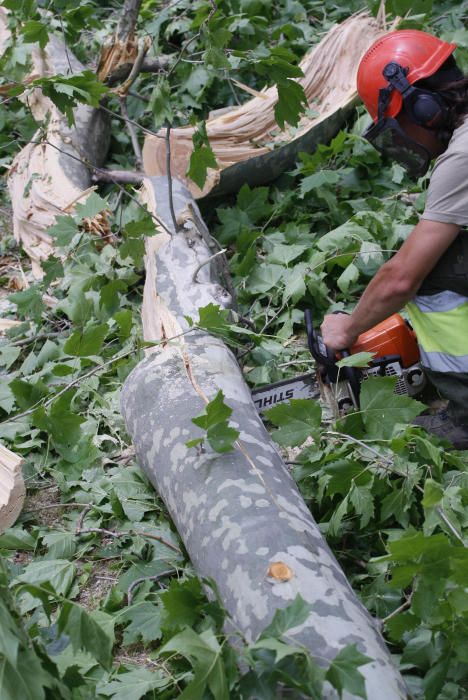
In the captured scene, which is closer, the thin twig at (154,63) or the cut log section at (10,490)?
the cut log section at (10,490)

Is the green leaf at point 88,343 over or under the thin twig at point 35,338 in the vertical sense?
over

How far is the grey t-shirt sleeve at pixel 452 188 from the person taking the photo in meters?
2.71

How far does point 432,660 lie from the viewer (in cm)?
206

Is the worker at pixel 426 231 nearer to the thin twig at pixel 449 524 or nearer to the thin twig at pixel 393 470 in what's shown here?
the thin twig at pixel 393 470

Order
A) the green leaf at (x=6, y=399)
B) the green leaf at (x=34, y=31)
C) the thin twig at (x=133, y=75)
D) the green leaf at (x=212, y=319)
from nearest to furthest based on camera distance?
1. the green leaf at (x=212, y=319)
2. the green leaf at (x=6, y=399)
3. the green leaf at (x=34, y=31)
4. the thin twig at (x=133, y=75)

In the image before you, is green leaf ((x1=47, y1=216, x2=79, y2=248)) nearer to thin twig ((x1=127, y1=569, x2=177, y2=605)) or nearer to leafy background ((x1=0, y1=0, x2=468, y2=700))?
leafy background ((x1=0, y1=0, x2=468, y2=700))

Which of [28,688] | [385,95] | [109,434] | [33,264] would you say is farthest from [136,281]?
[28,688]

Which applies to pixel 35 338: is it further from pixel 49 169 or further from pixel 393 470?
pixel 393 470

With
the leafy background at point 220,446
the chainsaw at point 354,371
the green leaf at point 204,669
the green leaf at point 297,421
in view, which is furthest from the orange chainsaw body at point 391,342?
the green leaf at point 204,669

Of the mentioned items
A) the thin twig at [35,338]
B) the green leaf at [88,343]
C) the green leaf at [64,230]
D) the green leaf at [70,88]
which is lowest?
the thin twig at [35,338]

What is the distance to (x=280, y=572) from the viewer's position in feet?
6.28

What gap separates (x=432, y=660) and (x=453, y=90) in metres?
2.04

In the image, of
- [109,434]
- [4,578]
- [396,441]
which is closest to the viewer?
[4,578]

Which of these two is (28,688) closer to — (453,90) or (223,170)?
(453,90)
